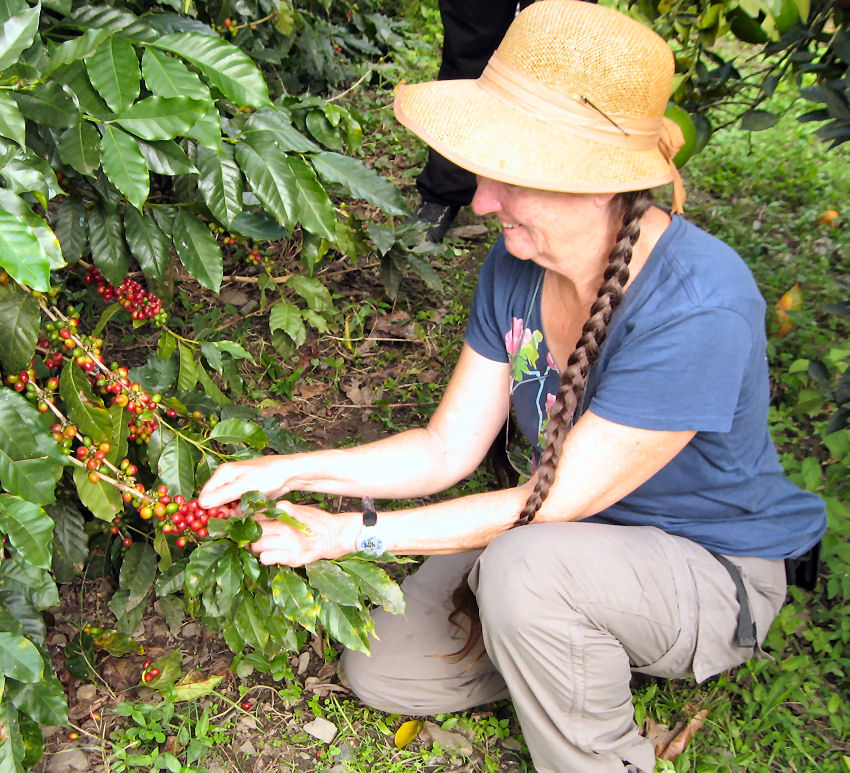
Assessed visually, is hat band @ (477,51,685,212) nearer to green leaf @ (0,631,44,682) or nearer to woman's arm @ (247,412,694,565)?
woman's arm @ (247,412,694,565)

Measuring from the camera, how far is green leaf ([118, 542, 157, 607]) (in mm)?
1862

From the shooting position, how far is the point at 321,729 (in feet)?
6.41

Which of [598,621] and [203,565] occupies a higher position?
[203,565]

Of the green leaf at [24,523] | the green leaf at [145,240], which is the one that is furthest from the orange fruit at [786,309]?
the green leaf at [24,523]

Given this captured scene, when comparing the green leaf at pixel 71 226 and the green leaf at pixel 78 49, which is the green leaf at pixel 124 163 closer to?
the green leaf at pixel 78 49

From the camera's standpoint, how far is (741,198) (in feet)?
13.0

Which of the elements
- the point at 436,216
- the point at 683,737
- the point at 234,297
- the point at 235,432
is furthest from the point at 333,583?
the point at 436,216

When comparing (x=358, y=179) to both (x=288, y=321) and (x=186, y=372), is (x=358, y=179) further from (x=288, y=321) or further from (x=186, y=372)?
(x=288, y=321)

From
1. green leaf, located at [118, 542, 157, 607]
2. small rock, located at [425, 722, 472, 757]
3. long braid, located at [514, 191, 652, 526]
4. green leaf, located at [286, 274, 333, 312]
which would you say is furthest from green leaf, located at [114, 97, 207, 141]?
small rock, located at [425, 722, 472, 757]

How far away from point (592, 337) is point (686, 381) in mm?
180

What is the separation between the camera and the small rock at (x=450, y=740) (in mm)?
1948

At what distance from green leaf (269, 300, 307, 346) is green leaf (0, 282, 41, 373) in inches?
39.2

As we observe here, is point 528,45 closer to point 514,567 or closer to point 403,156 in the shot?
point 514,567

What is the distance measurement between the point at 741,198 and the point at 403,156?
5.09 feet
